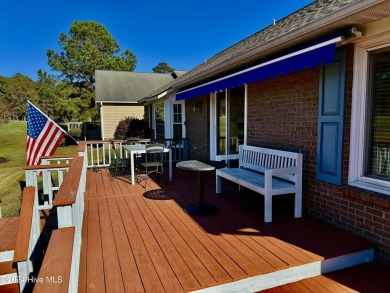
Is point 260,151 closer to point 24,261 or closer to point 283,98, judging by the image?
point 283,98

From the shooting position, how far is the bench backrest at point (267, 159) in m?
4.06

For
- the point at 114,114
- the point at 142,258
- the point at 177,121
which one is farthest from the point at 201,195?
the point at 114,114

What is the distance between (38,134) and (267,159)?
14.1 ft

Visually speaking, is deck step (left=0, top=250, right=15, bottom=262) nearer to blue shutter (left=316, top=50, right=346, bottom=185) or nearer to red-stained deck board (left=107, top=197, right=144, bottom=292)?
red-stained deck board (left=107, top=197, right=144, bottom=292)

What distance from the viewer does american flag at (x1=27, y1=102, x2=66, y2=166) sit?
16.5 feet

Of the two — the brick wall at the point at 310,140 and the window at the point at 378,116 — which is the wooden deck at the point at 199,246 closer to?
the brick wall at the point at 310,140

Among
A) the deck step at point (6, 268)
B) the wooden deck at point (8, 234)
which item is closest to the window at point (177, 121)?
the wooden deck at point (8, 234)

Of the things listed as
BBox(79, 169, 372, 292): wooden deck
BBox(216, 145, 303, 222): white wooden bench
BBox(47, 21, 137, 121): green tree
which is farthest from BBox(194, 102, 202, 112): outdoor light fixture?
BBox(47, 21, 137, 121): green tree

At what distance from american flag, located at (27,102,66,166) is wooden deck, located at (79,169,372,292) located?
1373 mm

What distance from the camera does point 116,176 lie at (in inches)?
288

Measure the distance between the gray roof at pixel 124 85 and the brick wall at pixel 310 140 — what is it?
13.8 meters

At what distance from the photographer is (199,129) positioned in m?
8.43

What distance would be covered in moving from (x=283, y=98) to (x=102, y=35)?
3212cm

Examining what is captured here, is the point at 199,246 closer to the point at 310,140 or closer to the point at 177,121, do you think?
the point at 310,140
